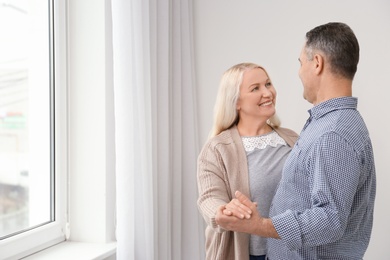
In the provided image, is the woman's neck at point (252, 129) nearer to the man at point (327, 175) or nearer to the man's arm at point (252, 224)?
the man at point (327, 175)

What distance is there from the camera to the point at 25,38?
2.00 m

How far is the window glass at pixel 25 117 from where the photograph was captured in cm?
183

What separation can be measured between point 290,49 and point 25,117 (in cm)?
149

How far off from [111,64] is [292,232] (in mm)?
1190

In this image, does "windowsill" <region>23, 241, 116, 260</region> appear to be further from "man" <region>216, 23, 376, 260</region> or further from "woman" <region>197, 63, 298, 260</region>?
"man" <region>216, 23, 376, 260</region>

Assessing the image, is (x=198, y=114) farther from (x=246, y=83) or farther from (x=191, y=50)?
(x=246, y=83)

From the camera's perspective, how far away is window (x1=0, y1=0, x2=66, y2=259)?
5.99 ft

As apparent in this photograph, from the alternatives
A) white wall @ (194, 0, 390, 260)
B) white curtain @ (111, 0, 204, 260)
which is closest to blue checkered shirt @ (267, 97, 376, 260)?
white curtain @ (111, 0, 204, 260)

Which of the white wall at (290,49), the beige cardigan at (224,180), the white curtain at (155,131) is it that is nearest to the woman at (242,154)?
the beige cardigan at (224,180)

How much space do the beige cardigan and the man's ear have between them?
0.50 meters

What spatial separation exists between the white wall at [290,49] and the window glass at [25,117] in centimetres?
101

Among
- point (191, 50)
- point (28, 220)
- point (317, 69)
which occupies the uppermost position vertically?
point (191, 50)

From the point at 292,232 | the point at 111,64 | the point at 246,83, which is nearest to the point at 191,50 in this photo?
the point at 111,64

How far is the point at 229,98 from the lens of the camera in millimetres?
1852
